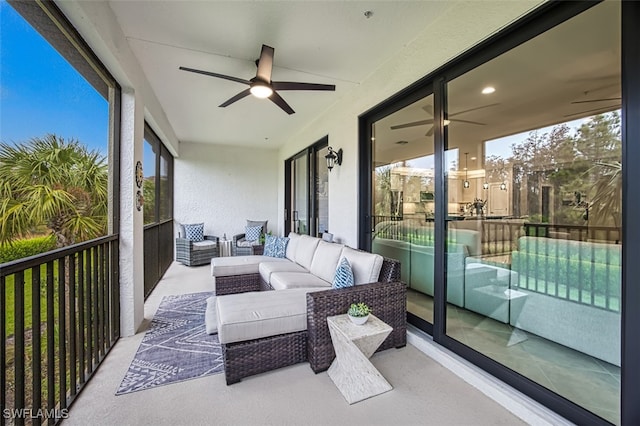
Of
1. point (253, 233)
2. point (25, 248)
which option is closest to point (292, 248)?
point (253, 233)

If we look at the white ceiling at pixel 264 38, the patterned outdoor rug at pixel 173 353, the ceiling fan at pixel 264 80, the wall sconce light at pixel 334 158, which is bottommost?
the patterned outdoor rug at pixel 173 353

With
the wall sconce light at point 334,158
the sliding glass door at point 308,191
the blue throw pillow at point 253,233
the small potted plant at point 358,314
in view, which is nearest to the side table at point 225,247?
the blue throw pillow at point 253,233

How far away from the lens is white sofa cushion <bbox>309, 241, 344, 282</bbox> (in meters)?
3.18

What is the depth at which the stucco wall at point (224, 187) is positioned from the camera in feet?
23.3

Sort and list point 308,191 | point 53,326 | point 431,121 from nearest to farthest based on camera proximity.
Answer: point 53,326 < point 431,121 < point 308,191

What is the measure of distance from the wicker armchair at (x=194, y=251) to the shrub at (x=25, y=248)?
4.41 meters

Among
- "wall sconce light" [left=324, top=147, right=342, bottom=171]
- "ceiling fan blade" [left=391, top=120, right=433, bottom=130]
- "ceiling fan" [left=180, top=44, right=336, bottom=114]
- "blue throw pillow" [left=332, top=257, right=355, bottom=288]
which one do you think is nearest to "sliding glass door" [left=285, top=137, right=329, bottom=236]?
"wall sconce light" [left=324, top=147, right=342, bottom=171]

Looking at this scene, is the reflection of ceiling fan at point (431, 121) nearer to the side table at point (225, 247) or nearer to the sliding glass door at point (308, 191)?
the sliding glass door at point (308, 191)

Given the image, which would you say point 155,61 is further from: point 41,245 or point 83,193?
point 41,245

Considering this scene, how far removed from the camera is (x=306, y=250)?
3.94 metres

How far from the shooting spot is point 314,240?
397cm

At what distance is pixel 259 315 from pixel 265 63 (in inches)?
93.0

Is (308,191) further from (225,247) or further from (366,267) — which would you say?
(366,267)

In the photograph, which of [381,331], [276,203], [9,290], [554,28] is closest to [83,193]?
[9,290]
